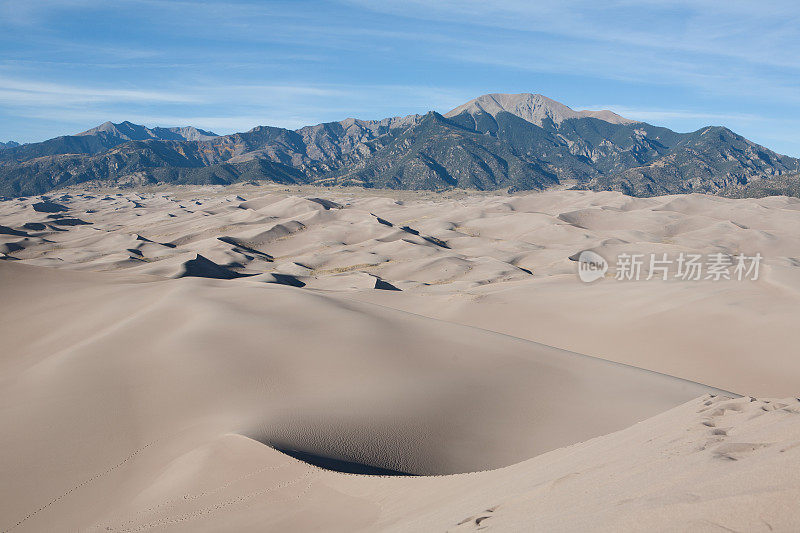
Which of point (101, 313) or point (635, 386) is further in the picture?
point (101, 313)

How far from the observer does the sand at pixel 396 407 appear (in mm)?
5875

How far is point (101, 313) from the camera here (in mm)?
20672

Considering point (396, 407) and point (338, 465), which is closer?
point (338, 465)

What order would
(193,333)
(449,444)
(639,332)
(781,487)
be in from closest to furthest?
(781,487) < (449,444) < (193,333) < (639,332)

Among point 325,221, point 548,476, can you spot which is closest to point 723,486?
point 548,476

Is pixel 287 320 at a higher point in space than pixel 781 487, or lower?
lower

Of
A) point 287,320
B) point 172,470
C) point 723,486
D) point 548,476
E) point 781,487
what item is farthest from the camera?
point 287,320

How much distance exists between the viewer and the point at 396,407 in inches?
474

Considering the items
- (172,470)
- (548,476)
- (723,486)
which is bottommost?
(172,470)

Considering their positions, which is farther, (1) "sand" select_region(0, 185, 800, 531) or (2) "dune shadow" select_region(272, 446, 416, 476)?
(2) "dune shadow" select_region(272, 446, 416, 476)

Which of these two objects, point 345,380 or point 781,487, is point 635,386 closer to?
point 345,380

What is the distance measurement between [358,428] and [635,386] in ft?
29.2

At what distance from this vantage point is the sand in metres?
5.88

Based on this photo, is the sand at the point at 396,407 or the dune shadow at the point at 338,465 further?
the dune shadow at the point at 338,465
